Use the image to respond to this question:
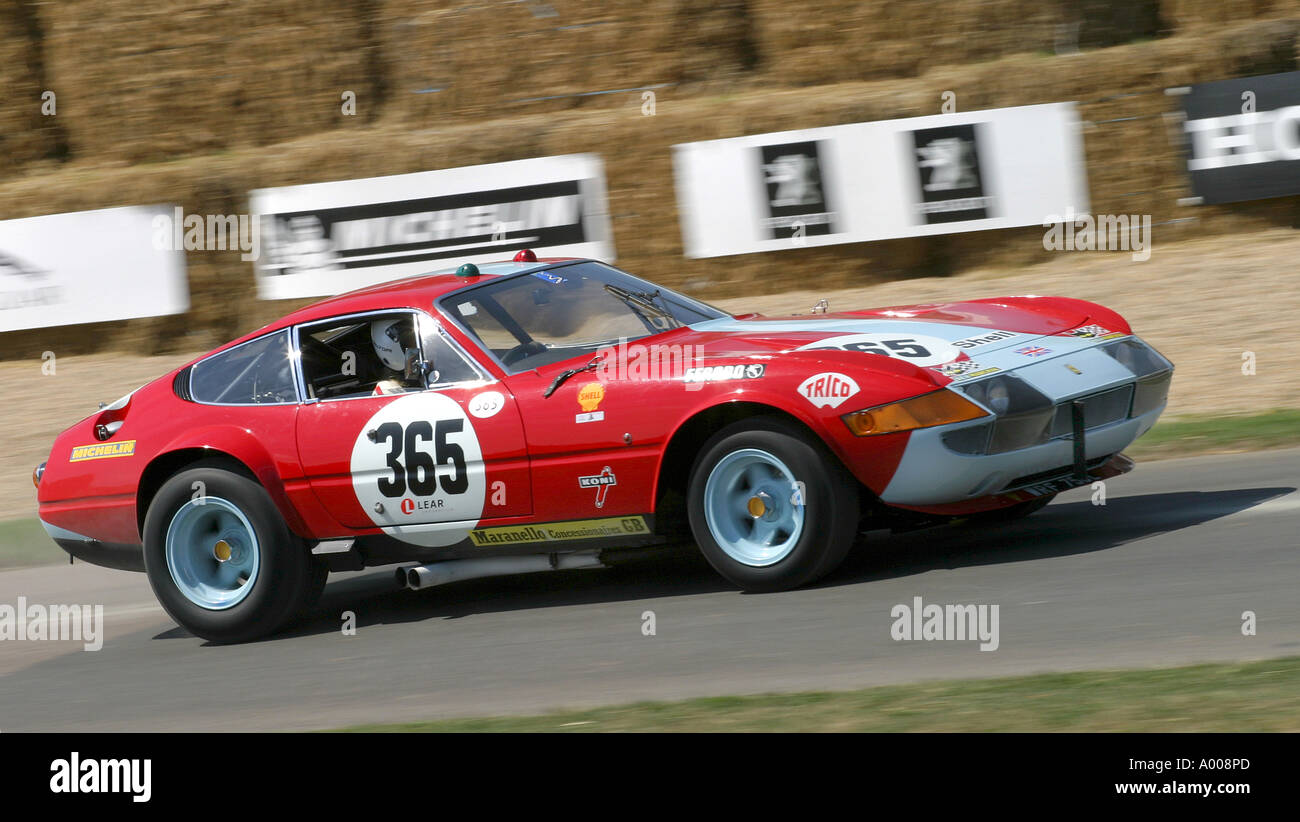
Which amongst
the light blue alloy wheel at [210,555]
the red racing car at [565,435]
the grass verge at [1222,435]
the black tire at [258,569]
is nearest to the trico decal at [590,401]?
the red racing car at [565,435]

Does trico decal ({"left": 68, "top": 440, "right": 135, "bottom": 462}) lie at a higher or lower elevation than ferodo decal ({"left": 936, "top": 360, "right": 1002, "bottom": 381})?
lower

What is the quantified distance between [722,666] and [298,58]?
9.89m

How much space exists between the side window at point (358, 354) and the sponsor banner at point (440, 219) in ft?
18.0

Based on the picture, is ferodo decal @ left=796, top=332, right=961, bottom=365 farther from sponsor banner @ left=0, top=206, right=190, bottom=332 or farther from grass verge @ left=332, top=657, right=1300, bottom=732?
sponsor banner @ left=0, top=206, right=190, bottom=332

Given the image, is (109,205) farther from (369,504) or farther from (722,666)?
(722,666)

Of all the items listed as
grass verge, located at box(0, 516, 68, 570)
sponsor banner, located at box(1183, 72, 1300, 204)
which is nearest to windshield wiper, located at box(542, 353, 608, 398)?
grass verge, located at box(0, 516, 68, 570)

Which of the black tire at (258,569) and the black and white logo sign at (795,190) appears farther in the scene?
the black and white logo sign at (795,190)

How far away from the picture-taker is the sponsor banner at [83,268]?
1261 centimetres

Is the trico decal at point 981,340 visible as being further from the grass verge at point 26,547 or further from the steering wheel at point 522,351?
the grass verge at point 26,547

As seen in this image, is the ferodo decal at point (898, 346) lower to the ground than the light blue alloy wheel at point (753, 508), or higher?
higher

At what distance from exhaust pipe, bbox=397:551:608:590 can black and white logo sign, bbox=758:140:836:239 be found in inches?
247

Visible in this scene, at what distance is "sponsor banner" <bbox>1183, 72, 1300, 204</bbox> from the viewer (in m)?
10.9
